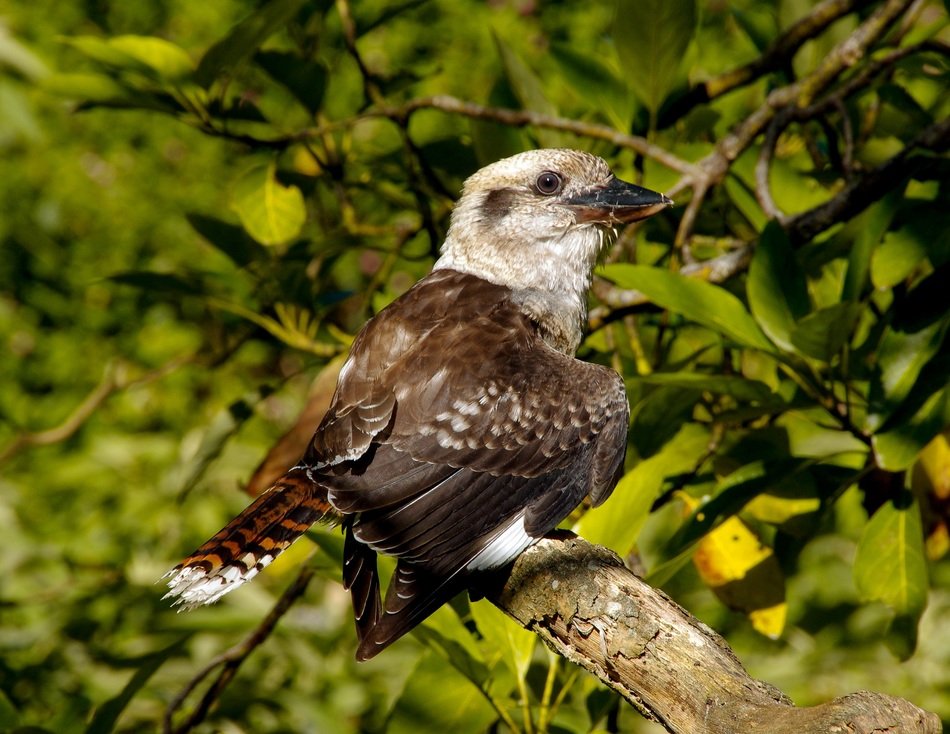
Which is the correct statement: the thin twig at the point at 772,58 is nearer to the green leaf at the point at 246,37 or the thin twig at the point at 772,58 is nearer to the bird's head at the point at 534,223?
the bird's head at the point at 534,223

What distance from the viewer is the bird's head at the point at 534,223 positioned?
3.83 m

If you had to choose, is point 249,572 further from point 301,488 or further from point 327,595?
point 327,595

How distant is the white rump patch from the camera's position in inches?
113

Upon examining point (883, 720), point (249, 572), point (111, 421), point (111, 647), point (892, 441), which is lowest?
point (111, 421)

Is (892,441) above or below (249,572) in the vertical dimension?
above

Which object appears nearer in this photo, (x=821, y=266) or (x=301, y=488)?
(x=301, y=488)

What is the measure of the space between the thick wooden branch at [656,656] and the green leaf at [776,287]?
74 centimetres

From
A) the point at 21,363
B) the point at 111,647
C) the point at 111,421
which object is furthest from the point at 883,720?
the point at 21,363

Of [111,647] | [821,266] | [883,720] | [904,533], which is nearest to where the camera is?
[883,720]

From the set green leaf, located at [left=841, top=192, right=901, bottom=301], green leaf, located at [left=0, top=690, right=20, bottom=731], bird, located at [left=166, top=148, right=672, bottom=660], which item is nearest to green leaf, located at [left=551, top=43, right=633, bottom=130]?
bird, located at [left=166, top=148, right=672, bottom=660]

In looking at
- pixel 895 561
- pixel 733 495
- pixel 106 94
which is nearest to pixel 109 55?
pixel 106 94

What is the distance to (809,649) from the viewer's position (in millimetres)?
4910

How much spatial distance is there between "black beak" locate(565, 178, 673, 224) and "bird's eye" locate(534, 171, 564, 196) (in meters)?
0.08

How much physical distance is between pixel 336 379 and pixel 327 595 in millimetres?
2402
